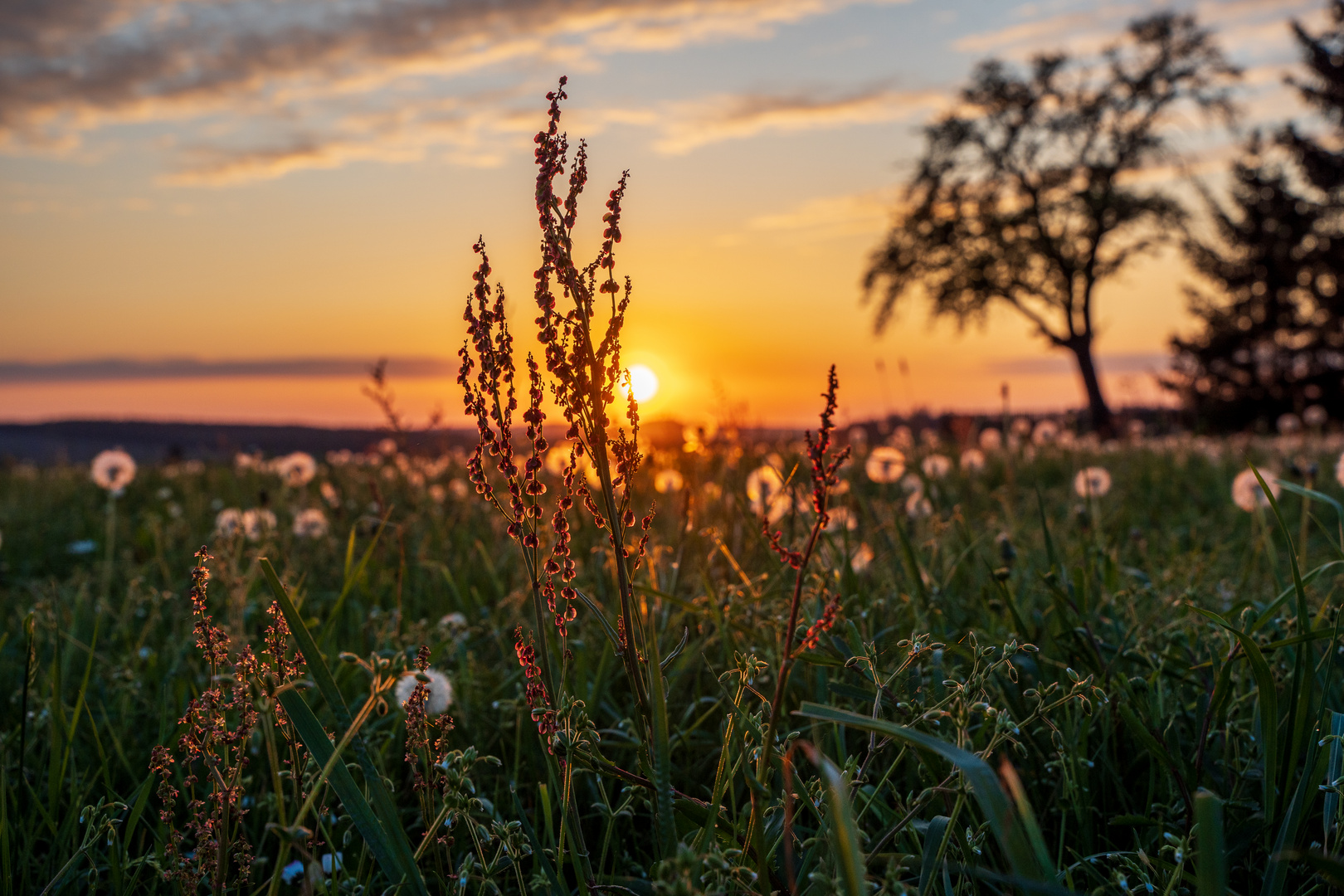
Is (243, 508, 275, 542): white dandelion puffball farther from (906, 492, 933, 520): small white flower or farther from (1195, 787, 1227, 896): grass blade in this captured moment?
(1195, 787, 1227, 896): grass blade

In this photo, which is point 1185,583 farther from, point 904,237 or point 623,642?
point 904,237

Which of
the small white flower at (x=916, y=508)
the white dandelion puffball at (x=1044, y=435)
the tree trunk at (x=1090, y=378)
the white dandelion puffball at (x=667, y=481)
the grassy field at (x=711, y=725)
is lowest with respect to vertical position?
the grassy field at (x=711, y=725)

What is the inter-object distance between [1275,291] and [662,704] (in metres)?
41.2

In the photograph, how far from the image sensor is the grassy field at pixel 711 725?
136 cm

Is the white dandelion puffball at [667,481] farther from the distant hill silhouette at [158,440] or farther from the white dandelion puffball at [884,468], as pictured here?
the distant hill silhouette at [158,440]

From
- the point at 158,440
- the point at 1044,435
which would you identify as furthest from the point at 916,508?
the point at 158,440

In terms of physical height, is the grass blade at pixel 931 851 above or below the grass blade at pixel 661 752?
below

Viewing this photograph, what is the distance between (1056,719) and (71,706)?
2.93 m

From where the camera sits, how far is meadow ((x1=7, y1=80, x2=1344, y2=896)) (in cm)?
134

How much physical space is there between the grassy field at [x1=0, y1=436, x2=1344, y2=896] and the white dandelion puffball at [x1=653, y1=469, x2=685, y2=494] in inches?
10.3

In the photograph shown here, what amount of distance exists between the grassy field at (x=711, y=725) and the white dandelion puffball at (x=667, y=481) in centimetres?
26

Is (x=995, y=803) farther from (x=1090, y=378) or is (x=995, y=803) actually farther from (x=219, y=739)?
(x=1090, y=378)

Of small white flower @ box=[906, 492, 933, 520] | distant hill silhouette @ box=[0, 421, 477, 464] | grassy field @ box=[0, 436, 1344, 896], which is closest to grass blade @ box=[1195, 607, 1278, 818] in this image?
grassy field @ box=[0, 436, 1344, 896]

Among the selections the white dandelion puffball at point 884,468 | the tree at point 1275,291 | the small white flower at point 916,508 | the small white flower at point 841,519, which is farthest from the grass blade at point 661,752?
the tree at point 1275,291
